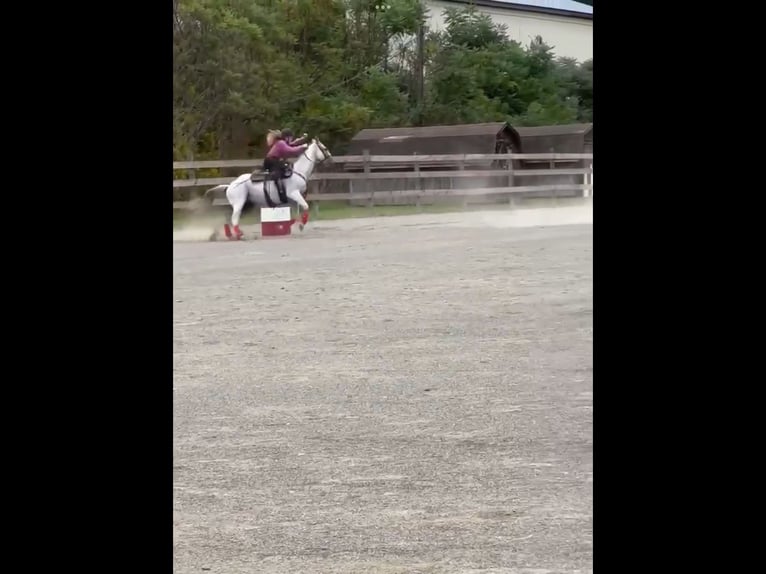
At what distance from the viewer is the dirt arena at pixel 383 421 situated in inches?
78.7

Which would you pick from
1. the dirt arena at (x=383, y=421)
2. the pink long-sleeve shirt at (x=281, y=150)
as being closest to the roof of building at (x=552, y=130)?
the pink long-sleeve shirt at (x=281, y=150)

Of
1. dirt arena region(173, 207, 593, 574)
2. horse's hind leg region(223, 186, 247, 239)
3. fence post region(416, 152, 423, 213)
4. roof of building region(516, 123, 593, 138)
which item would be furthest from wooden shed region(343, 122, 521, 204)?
dirt arena region(173, 207, 593, 574)

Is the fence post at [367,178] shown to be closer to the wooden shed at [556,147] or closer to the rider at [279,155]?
the rider at [279,155]

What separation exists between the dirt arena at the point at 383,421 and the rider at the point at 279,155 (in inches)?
83.0

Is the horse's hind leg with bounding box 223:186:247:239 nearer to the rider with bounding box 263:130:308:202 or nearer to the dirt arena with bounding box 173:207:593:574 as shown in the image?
the rider with bounding box 263:130:308:202

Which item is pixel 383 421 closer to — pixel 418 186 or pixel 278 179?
pixel 278 179

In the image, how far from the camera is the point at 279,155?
9031mm

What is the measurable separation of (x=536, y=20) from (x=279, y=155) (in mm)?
5062

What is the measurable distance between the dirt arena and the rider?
2.11m
